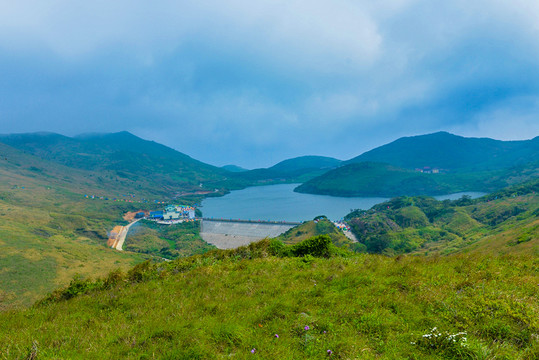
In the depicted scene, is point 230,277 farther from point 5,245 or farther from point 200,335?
point 5,245

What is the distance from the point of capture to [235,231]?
12181 cm

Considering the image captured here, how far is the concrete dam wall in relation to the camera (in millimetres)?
106562

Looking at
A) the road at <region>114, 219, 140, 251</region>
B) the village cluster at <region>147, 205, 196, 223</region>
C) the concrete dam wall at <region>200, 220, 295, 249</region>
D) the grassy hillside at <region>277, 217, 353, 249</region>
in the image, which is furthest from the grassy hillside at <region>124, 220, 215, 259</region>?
the grassy hillside at <region>277, 217, 353, 249</region>

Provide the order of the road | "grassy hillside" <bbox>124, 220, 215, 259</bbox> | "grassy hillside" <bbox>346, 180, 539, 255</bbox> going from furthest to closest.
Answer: the road, "grassy hillside" <bbox>124, 220, 215, 259</bbox>, "grassy hillside" <bbox>346, 180, 539, 255</bbox>

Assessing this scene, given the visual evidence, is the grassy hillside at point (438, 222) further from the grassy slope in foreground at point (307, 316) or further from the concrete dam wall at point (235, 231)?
the grassy slope in foreground at point (307, 316)

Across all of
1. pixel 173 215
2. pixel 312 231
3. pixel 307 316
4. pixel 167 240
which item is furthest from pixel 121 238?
pixel 307 316

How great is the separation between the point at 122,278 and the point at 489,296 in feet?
34.4

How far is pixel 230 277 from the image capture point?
761 centimetres

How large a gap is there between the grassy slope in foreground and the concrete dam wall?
96573 mm

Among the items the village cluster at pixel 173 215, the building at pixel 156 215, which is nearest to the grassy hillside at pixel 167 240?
the building at pixel 156 215

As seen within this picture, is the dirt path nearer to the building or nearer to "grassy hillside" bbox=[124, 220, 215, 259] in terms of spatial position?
"grassy hillside" bbox=[124, 220, 215, 259]

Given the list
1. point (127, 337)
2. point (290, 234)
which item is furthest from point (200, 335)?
point (290, 234)

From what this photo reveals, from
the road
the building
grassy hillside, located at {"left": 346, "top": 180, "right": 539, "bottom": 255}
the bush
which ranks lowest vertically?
the road

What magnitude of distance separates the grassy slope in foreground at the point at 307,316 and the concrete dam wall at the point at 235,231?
96573 millimetres
